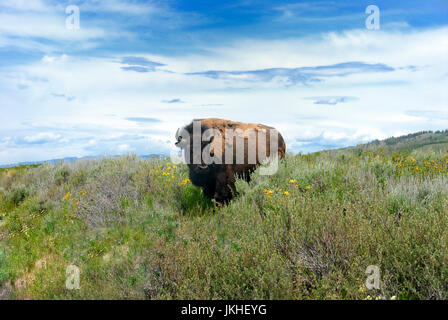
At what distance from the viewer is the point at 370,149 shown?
13430 mm

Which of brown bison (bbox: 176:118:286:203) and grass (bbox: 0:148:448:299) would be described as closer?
grass (bbox: 0:148:448:299)

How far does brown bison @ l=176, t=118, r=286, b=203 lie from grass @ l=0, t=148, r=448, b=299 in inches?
17.1

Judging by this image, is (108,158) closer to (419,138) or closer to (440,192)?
(440,192)

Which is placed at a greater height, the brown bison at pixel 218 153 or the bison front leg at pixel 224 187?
the brown bison at pixel 218 153

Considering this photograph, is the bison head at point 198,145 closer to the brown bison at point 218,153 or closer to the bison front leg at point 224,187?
the brown bison at point 218,153

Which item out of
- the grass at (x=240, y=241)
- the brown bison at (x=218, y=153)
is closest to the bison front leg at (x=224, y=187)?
the brown bison at (x=218, y=153)

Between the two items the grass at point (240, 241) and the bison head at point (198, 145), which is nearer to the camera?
the grass at point (240, 241)

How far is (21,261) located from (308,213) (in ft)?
17.6

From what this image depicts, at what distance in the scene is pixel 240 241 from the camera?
3.95 metres

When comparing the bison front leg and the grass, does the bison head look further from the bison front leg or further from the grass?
the grass

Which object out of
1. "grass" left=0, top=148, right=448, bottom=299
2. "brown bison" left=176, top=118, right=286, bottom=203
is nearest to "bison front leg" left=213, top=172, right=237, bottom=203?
"brown bison" left=176, top=118, right=286, bottom=203

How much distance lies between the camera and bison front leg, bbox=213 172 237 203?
22.4 feet

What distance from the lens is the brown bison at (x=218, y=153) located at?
6777 mm

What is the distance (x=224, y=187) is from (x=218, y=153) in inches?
30.1
